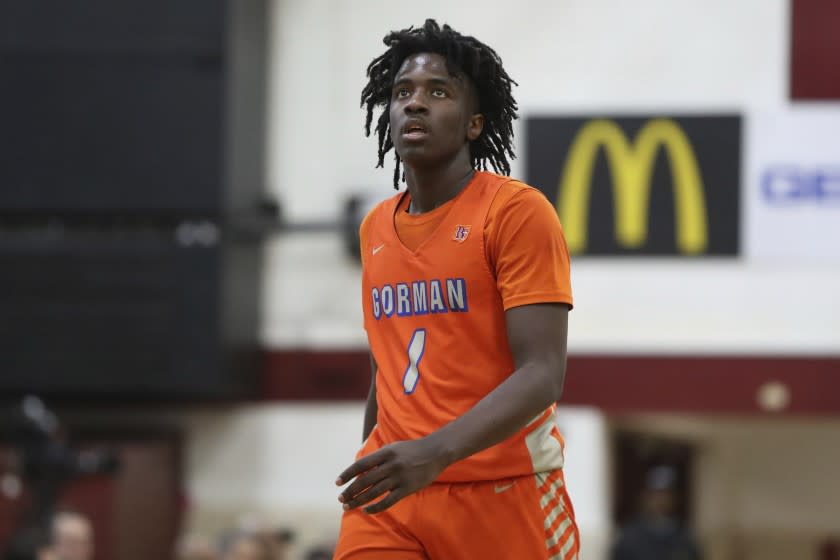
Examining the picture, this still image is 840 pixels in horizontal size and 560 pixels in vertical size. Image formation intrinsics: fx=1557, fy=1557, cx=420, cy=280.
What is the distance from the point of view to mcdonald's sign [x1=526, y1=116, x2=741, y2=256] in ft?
35.5

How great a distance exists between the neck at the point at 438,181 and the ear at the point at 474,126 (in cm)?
5

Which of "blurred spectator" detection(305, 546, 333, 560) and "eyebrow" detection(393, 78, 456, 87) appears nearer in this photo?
"eyebrow" detection(393, 78, 456, 87)

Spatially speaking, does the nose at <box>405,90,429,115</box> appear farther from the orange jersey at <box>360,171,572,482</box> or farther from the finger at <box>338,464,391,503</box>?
the finger at <box>338,464,391,503</box>

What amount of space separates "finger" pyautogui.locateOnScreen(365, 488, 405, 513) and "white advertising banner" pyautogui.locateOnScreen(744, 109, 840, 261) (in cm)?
815

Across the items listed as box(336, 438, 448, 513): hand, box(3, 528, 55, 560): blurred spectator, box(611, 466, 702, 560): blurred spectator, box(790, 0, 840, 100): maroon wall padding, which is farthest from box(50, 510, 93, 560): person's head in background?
box(790, 0, 840, 100): maroon wall padding

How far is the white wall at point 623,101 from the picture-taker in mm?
10812

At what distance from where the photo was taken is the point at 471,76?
3434mm

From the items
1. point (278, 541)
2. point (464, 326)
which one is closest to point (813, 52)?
point (278, 541)

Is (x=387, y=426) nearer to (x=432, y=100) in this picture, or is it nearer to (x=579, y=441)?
(x=432, y=100)

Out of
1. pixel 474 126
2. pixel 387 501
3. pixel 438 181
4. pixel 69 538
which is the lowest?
pixel 69 538

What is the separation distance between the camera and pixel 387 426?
11.3 feet

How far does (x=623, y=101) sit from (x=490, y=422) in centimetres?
801

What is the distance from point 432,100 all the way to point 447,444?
775 millimetres

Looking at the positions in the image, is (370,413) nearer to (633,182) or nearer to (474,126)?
(474,126)
